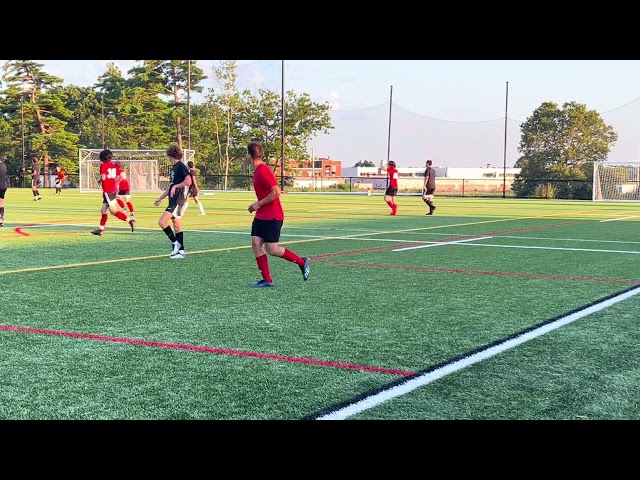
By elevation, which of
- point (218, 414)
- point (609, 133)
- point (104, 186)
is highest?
point (609, 133)

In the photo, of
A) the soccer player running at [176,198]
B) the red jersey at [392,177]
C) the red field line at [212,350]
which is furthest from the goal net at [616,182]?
the red field line at [212,350]

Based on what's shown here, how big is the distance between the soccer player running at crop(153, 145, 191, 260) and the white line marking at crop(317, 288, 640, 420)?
22.9ft

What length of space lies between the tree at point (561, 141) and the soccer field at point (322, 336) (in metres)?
50.8

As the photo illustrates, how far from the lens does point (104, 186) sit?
1741cm

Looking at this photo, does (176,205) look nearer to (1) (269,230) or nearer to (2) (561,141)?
(1) (269,230)

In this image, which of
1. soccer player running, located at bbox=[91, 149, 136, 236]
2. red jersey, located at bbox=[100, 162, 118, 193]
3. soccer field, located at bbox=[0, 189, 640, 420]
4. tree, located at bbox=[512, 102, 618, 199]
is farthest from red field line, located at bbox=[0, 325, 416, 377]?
tree, located at bbox=[512, 102, 618, 199]

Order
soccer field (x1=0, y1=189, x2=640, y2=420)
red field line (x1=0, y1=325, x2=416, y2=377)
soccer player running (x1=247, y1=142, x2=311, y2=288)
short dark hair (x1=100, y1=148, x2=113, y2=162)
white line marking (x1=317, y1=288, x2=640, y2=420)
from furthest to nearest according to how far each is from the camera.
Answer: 1. short dark hair (x1=100, y1=148, x2=113, y2=162)
2. soccer player running (x1=247, y1=142, x2=311, y2=288)
3. red field line (x1=0, y1=325, x2=416, y2=377)
4. soccer field (x1=0, y1=189, x2=640, y2=420)
5. white line marking (x1=317, y1=288, x2=640, y2=420)

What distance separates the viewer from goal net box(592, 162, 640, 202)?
50.6m

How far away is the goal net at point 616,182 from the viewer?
166ft

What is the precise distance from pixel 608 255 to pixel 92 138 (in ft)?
214

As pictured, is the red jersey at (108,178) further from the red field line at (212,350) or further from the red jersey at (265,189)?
the red field line at (212,350)

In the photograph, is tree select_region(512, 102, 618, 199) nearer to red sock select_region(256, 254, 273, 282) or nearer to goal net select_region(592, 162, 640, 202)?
goal net select_region(592, 162, 640, 202)
